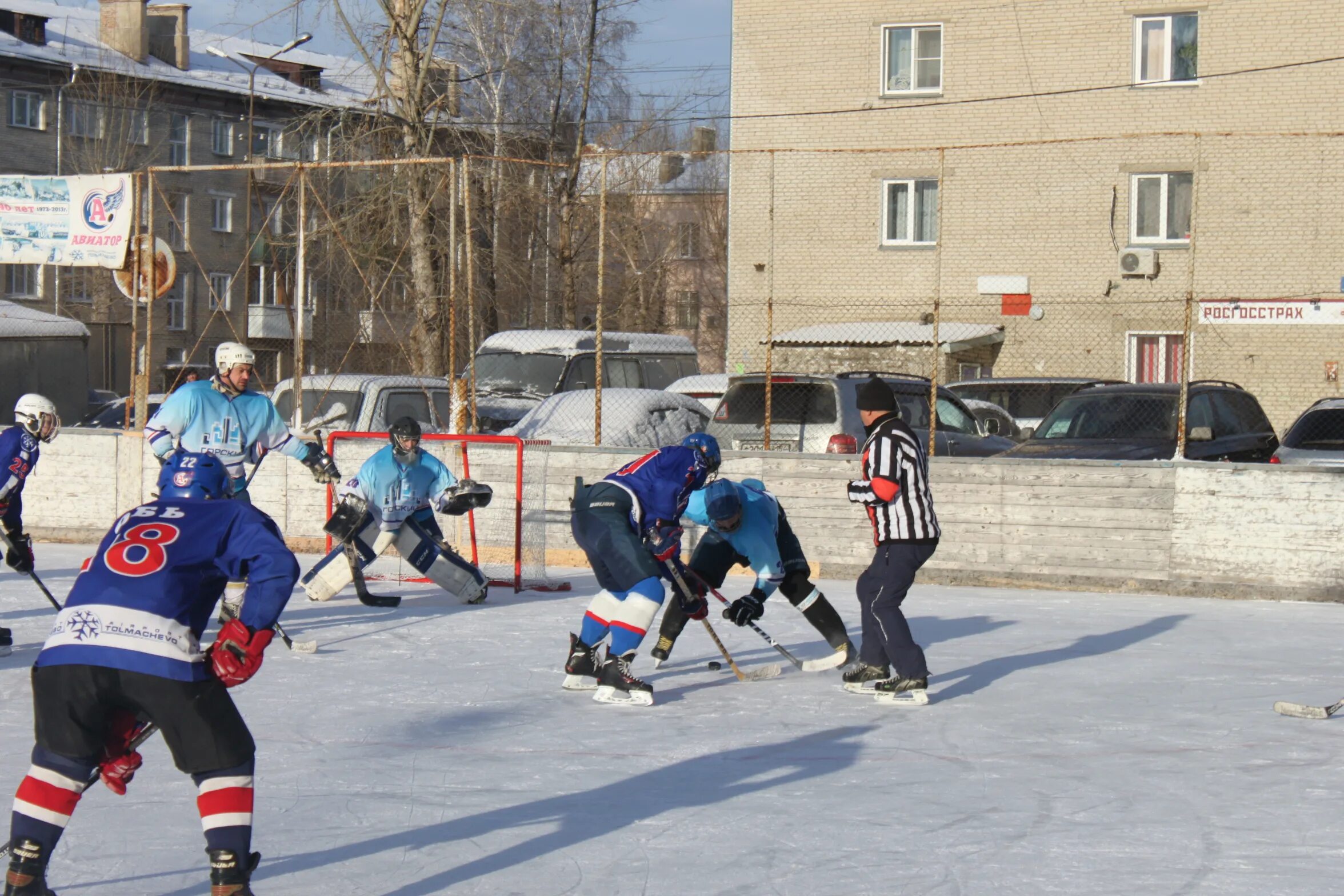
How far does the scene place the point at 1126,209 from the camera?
22.6m

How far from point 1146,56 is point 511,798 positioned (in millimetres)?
20641

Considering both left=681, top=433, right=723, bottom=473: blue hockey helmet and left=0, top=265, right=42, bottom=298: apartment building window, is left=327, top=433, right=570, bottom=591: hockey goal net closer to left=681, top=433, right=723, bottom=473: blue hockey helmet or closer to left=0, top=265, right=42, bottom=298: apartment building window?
left=681, top=433, right=723, bottom=473: blue hockey helmet

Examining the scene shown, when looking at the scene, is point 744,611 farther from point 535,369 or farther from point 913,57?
point 913,57

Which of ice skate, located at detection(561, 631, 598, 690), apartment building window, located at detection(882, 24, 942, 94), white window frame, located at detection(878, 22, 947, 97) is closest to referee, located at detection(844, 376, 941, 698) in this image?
ice skate, located at detection(561, 631, 598, 690)

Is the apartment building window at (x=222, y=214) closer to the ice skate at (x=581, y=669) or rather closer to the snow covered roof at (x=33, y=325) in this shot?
the snow covered roof at (x=33, y=325)

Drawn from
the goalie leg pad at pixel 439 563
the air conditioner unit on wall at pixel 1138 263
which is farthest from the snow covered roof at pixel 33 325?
the air conditioner unit on wall at pixel 1138 263

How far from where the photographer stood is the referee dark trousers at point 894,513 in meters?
6.93

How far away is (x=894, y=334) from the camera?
66.8 ft

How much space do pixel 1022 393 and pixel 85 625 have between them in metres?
15.2

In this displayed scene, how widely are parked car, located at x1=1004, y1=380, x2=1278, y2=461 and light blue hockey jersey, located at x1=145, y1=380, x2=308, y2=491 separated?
5937mm

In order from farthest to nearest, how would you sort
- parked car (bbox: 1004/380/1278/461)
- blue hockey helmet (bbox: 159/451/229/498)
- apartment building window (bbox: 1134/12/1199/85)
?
apartment building window (bbox: 1134/12/1199/85) < parked car (bbox: 1004/380/1278/461) < blue hockey helmet (bbox: 159/451/229/498)

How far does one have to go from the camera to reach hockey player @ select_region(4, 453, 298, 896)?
3.85 metres

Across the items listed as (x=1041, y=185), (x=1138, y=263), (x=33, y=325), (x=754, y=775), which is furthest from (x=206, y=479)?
(x=33, y=325)

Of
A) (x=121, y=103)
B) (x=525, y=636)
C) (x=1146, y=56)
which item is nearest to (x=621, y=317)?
(x=121, y=103)
